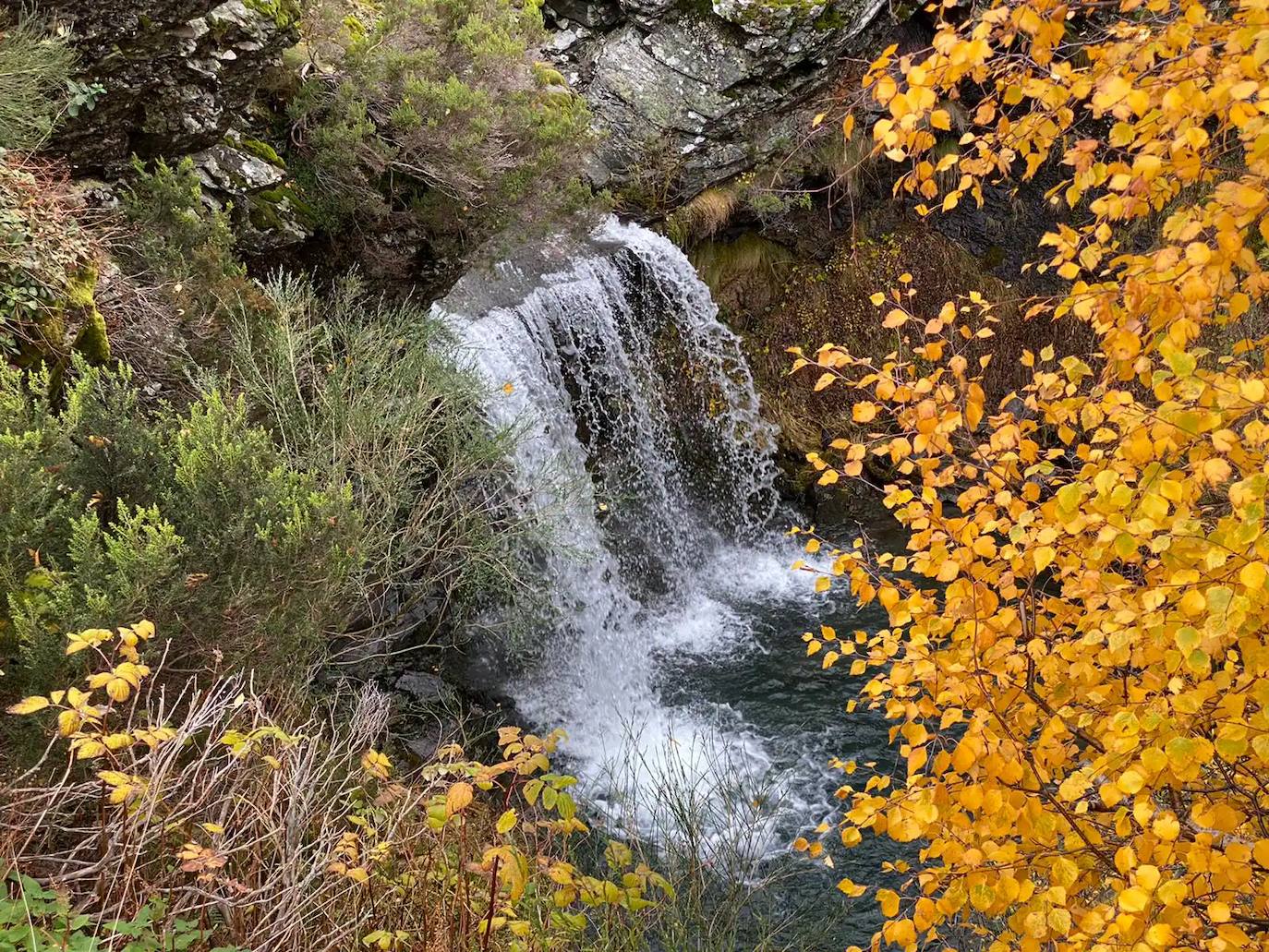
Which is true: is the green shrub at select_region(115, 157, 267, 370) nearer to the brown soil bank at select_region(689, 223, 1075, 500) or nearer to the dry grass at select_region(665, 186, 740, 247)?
the dry grass at select_region(665, 186, 740, 247)

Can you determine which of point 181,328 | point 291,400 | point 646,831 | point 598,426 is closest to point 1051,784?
point 646,831

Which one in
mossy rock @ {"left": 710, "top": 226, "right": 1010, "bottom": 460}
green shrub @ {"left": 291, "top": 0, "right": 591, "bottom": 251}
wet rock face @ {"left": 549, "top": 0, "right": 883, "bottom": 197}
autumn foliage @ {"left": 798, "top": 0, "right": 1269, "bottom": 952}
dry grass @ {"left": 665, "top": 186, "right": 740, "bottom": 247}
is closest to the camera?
autumn foliage @ {"left": 798, "top": 0, "right": 1269, "bottom": 952}

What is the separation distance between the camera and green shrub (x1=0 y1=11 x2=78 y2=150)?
3838 mm

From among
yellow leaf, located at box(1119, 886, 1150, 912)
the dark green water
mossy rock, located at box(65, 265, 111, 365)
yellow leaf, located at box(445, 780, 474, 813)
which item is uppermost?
mossy rock, located at box(65, 265, 111, 365)

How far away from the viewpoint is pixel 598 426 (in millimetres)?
8258

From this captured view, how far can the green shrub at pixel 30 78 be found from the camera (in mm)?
3838

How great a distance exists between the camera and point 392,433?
5.36 metres

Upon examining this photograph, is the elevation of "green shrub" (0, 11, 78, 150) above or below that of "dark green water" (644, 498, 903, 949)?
above

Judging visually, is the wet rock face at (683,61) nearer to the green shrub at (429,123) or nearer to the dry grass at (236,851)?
the green shrub at (429,123)

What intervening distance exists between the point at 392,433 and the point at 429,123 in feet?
8.83

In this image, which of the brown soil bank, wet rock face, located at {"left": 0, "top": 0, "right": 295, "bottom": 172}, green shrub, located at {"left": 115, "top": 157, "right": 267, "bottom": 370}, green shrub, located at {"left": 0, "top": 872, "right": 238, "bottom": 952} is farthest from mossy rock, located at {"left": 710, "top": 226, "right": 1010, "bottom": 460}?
green shrub, located at {"left": 0, "top": 872, "right": 238, "bottom": 952}

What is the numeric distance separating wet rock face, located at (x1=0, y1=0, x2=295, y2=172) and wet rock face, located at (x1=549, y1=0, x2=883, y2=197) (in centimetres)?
460

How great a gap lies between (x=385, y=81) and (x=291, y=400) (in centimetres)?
309

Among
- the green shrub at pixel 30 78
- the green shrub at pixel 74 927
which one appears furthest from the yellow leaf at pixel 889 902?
the green shrub at pixel 30 78
